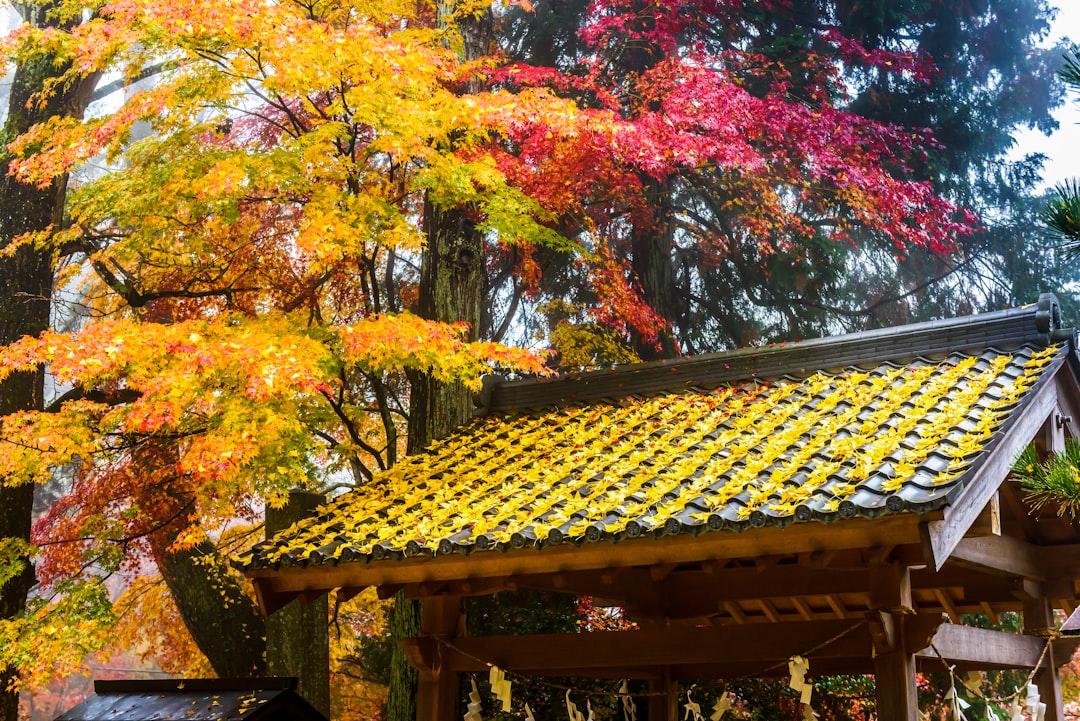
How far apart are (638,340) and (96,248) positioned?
20.5 feet

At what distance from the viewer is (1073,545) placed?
19.6 ft

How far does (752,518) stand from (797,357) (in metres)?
2.46

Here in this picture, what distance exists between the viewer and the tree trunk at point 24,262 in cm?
944

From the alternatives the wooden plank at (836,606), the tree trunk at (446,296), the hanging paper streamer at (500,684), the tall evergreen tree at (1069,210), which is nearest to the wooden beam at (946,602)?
the wooden plank at (836,606)

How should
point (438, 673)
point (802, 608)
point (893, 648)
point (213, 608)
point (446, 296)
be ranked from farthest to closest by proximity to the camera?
point (213, 608) < point (446, 296) < point (802, 608) < point (438, 673) < point (893, 648)

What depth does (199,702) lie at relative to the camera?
5.00m

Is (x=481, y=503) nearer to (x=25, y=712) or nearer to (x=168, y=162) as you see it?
(x=168, y=162)

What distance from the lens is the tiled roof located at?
13.5 ft

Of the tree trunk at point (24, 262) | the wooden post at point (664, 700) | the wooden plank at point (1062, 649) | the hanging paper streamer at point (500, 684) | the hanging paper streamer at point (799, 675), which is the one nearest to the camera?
the hanging paper streamer at point (799, 675)

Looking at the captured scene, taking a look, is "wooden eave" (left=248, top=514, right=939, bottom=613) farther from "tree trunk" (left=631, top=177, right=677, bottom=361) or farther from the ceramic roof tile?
"tree trunk" (left=631, top=177, right=677, bottom=361)

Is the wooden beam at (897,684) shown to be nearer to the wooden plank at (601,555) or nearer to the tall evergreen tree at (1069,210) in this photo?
the wooden plank at (601,555)

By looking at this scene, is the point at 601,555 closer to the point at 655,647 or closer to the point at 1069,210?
the point at 655,647

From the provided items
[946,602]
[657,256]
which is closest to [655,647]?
[946,602]

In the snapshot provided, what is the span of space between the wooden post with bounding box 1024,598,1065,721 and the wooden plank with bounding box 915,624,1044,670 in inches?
2.6
